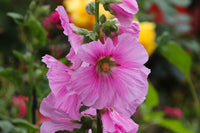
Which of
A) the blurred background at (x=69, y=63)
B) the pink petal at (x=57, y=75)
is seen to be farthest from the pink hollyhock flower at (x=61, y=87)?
the blurred background at (x=69, y=63)

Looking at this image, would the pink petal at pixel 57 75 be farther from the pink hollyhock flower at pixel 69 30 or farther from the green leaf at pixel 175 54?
the green leaf at pixel 175 54

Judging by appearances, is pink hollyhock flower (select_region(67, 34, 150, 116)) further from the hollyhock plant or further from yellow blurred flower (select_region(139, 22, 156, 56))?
yellow blurred flower (select_region(139, 22, 156, 56))

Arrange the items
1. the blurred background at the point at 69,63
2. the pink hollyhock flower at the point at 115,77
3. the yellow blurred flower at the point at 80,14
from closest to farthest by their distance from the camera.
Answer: the pink hollyhock flower at the point at 115,77 → the blurred background at the point at 69,63 → the yellow blurred flower at the point at 80,14

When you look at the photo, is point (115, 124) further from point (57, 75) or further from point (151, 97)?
point (151, 97)

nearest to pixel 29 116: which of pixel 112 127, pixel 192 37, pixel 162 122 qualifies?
pixel 112 127

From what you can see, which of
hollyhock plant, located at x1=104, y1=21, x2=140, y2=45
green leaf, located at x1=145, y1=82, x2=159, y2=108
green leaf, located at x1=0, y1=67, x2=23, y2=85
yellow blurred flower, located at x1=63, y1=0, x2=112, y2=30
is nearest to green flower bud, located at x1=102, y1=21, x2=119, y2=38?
hollyhock plant, located at x1=104, y1=21, x2=140, y2=45

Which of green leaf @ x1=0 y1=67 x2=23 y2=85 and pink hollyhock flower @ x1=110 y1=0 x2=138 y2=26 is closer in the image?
pink hollyhock flower @ x1=110 y1=0 x2=138 y2=26
